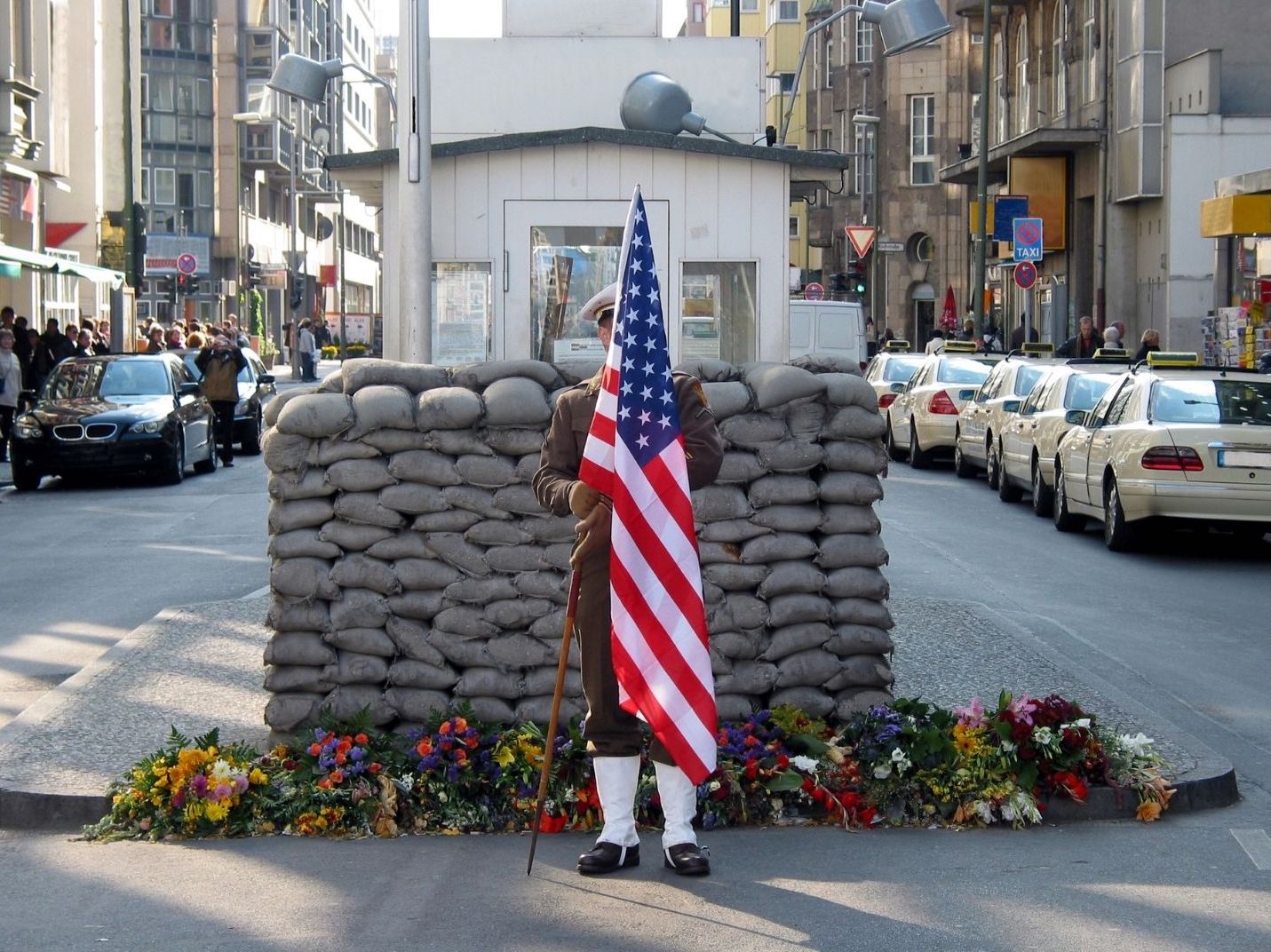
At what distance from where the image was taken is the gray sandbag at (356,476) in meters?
7.55

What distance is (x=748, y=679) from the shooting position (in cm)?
760

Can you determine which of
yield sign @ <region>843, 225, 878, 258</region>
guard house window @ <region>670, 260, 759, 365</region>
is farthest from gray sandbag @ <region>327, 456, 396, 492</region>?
Answer: yield sign @ <region>843, 225, 878, 258</region>

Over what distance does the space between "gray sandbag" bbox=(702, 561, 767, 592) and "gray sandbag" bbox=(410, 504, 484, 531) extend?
92 centimetres

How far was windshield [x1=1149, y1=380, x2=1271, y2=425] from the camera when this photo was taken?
1580cm

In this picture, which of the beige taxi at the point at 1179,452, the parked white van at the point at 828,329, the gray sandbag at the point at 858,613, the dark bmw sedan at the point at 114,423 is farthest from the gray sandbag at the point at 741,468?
the parked white van at the point at 828,329

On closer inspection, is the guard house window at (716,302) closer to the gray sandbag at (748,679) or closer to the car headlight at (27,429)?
the gray sandbag at (748,679)

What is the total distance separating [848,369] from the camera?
314 inches

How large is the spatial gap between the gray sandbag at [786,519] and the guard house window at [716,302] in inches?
191

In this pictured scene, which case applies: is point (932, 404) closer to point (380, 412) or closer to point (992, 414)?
point (992, 414)

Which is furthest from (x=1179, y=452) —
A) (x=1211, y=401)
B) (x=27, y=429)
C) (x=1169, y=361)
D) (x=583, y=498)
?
(x=27, y=429)

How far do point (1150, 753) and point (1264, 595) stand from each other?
6907mm

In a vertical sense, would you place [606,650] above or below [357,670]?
Answer: above

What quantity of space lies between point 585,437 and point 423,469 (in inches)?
51.5

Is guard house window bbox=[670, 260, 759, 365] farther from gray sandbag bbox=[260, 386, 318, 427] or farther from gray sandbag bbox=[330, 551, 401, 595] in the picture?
gray sandbag bbox=[330, 551, 401, 595]
